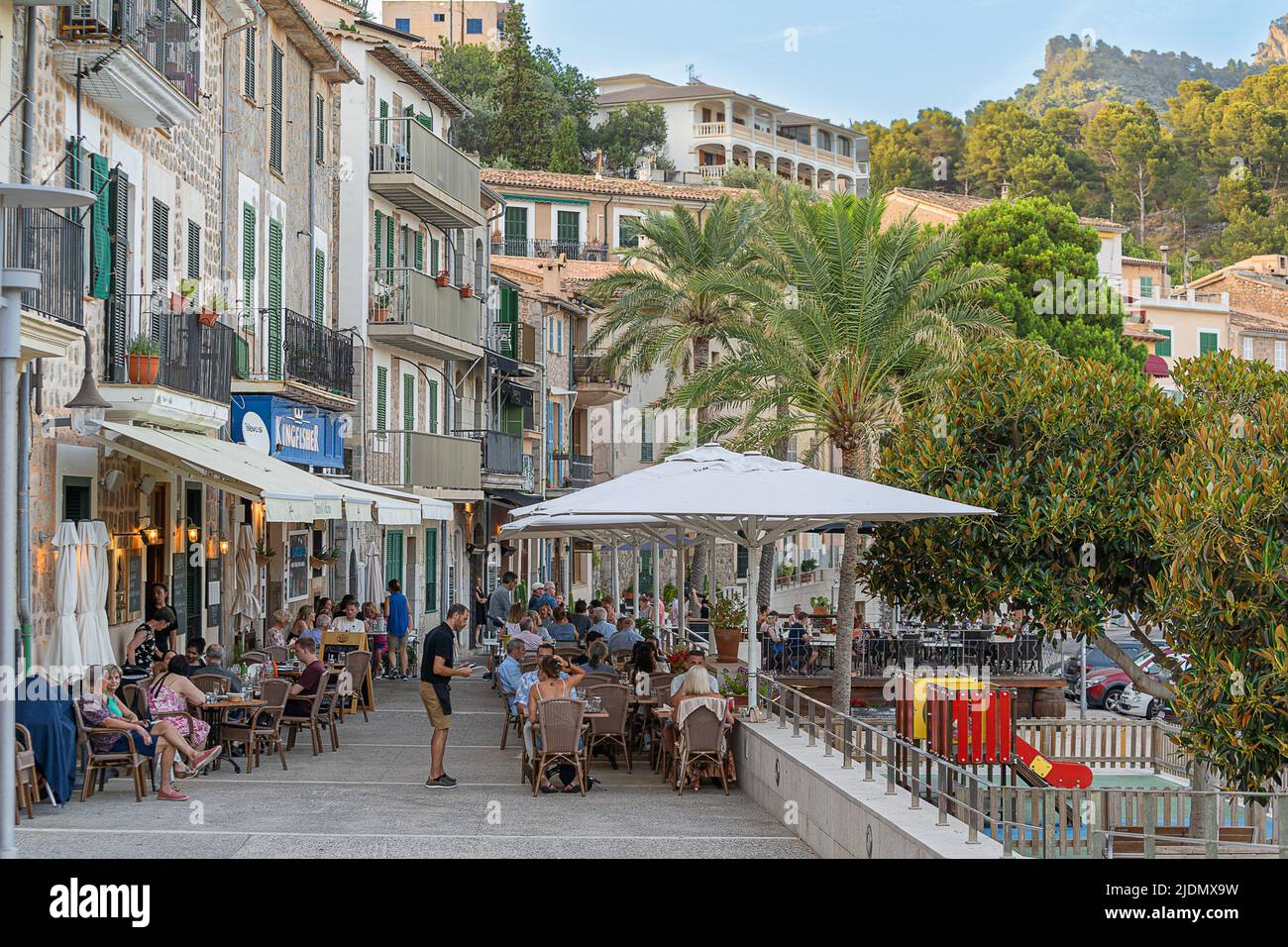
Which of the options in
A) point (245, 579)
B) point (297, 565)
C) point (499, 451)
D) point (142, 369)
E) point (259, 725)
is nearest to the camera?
point (259, 725)

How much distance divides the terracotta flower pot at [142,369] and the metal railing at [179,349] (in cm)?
4

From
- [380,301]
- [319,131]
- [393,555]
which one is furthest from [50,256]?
[393,555]

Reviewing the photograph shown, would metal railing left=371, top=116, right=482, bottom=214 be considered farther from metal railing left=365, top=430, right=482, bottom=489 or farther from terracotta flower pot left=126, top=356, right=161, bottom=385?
terracotta flower pot left=126, top=356, right=161, bottom=385

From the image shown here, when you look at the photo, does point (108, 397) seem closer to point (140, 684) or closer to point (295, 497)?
point (295, 497)

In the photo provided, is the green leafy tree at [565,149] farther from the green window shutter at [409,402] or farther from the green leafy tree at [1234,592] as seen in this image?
the green leafy tree at [1234,592]

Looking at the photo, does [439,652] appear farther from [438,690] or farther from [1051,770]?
[1051,770]

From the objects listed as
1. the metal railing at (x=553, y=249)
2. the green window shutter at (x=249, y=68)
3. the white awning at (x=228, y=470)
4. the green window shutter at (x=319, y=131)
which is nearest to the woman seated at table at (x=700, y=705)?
the white awning at (x=228, y=470)

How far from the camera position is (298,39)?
2812 cm

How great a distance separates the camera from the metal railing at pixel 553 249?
7062 cm

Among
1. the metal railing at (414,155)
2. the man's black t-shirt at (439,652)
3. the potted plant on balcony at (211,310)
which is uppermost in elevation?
the metal railing at (414,155)

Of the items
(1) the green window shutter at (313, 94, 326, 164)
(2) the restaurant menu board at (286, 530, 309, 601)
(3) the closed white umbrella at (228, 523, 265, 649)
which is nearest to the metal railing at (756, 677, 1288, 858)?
(3) the closed white umbrella at (228, 523, 265, 649)

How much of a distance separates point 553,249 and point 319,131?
4077 cm

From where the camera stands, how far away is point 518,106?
81.2 meters

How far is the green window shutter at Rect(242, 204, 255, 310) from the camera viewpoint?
80.8 feet
